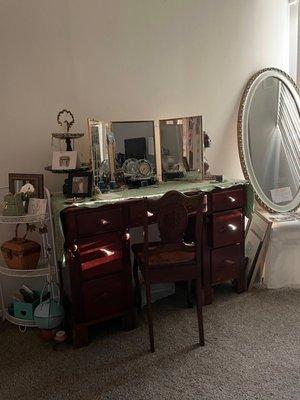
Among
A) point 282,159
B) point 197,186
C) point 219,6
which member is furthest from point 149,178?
point 219,6

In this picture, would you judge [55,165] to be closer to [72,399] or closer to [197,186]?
[197,186]

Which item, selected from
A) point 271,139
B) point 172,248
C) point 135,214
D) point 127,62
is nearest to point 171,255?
point 172,248

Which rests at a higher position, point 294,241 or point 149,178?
point 149,178

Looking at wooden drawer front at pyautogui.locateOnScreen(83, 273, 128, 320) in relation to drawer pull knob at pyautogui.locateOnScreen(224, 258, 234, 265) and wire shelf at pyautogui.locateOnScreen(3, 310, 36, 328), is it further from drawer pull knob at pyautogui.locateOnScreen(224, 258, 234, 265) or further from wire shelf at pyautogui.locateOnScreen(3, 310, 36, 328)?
drawer pull knob at pyautogui.locateOnScreen(224, 258, 234, 265)

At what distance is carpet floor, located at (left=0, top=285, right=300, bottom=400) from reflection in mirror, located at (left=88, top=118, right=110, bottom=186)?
987 mm

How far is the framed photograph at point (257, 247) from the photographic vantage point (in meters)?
2.71

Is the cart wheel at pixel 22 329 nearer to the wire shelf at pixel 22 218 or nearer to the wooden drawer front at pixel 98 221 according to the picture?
the wire shelf at pixel 22 218

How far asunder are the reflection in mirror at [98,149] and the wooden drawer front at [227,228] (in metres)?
0.81

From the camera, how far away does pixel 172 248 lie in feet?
6.57

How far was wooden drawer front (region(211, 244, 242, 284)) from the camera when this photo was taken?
8.32ft

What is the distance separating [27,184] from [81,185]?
1.11 feet

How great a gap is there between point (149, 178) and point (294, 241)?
3.89ft

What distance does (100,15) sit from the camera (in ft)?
8.14

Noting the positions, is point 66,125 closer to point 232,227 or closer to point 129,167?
point 129,167
